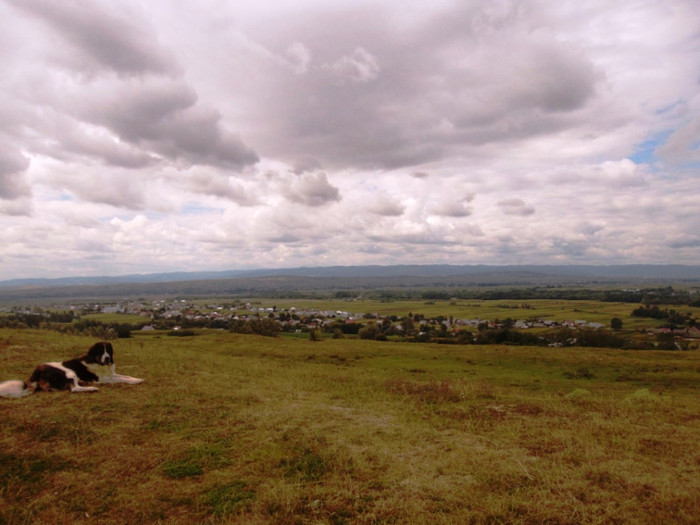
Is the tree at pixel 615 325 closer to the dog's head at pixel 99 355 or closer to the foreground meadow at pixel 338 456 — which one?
the foreground meadow at pixel 338 456

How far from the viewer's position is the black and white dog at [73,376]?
36.3ft

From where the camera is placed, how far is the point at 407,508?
5699mm

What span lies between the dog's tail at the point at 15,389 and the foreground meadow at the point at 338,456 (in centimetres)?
53

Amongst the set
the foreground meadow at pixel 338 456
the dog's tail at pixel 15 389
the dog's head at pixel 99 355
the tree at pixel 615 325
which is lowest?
the tree at pixel 615 325

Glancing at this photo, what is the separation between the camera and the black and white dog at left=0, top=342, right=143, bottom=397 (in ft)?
36.3

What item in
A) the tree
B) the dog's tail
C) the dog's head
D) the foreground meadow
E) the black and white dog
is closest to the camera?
the foreground meadow

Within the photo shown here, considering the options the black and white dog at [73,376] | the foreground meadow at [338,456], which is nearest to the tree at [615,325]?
the foreground meadow at [338,456]

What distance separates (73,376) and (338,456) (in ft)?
30.4

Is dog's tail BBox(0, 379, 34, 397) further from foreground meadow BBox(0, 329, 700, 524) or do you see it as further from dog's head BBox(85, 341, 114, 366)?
dog's head BBox(85, 341, 114, 366)

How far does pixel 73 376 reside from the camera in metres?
11.9

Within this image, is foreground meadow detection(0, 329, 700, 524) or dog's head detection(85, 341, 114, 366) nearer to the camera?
foreground meadow detection(0, 329, 700, 524)

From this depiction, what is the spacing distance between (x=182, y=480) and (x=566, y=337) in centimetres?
6309

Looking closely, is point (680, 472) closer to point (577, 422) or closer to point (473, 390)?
point (577, 422)

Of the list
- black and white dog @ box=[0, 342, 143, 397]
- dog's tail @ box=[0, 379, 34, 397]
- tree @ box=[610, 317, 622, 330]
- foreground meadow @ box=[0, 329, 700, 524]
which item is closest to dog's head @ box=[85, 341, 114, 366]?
black and white dog @ box=[0, 342, 143, 397]
